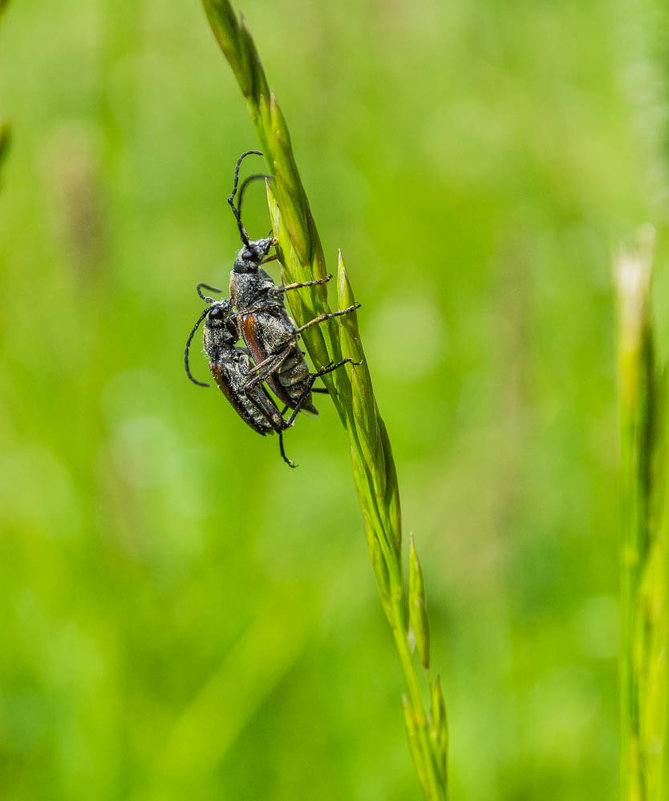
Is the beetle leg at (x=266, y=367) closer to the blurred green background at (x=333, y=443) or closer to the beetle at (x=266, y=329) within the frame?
the beetle at (x=266, y=329)

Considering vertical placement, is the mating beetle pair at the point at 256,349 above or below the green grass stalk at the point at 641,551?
above

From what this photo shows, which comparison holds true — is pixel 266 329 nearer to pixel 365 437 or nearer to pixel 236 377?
pixel 236 377

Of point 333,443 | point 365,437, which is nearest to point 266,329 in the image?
point 365,437

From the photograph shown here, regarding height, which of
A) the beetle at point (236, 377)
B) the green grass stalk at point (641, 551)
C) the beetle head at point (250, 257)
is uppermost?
the beetle head at point (250, 257)

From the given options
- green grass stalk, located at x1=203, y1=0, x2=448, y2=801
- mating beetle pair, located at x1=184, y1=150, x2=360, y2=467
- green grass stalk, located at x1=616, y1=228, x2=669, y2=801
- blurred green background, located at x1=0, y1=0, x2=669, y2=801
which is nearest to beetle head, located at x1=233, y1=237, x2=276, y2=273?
mating beetle pair, located at x1=184, y1=150, x2=360, y2=467

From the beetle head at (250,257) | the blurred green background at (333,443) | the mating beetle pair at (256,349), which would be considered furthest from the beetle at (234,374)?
the blurred green background at (333,443)

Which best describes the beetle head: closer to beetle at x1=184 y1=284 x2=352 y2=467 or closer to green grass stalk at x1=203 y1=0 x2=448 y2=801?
beetle at x1=184 y1=284 x2=352 y2=467
